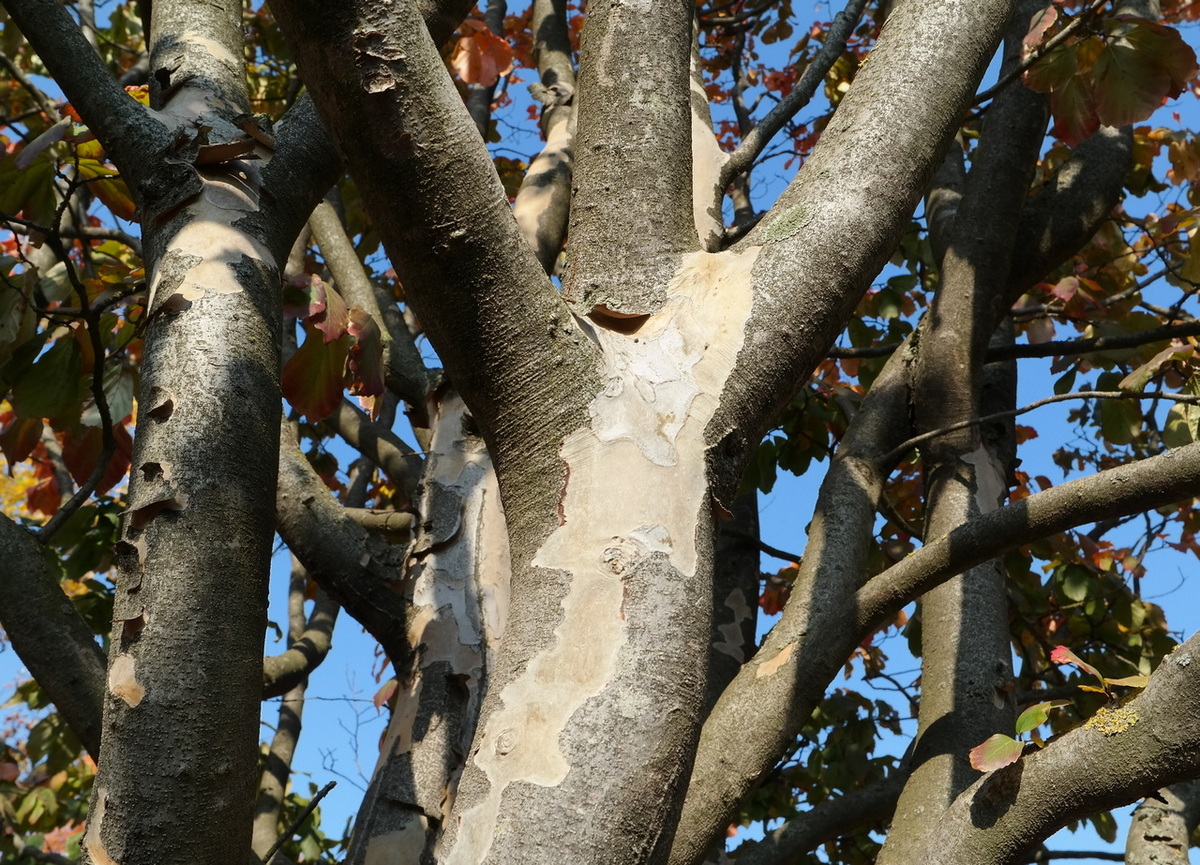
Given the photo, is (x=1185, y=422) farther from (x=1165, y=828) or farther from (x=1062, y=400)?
(x=1062, y=400)

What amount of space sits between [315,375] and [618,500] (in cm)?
113

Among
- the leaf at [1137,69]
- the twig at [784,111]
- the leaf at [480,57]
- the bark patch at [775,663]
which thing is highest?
the leaf at [480,57]

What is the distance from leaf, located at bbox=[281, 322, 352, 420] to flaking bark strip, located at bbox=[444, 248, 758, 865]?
0.94 m

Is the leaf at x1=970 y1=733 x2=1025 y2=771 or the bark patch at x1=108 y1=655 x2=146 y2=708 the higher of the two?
the leaf at x1=970 y1=733 x2=1025 y2=771

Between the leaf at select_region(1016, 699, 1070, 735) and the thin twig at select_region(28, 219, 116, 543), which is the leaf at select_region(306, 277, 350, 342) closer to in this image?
the thin twig at select_region(28, 219, 116, 543)

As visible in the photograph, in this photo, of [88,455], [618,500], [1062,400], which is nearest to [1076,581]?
[1062,400]

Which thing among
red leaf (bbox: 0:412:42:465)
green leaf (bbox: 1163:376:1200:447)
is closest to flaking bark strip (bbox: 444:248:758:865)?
red leaf (bbox: 0:412:42:465)

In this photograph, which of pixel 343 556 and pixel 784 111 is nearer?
pixel 784 111

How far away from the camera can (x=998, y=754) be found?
1630mm

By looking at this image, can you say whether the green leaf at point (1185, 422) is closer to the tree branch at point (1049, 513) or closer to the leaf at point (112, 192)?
the tree branch at point (1049, 513)

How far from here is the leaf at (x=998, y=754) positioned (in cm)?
161

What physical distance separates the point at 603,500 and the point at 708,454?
0.15 metres

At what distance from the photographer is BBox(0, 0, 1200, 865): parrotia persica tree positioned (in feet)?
3.74

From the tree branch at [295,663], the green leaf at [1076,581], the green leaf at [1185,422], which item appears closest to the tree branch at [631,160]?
the tree branch at [295,663]
